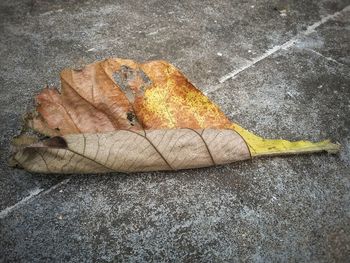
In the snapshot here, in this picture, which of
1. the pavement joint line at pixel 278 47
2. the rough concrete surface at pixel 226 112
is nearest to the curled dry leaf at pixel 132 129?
the rough concrete surface at pixel 226 112

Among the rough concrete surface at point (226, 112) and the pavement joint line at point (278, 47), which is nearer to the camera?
the rough concrete surface at point (226, 112)

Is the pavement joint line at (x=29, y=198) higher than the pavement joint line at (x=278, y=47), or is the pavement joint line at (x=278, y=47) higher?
the pavement joint line at (x=278, y=47)

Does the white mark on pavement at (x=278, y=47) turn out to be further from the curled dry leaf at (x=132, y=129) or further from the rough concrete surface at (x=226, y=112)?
the curled dry leaf at (x=132, y=129)

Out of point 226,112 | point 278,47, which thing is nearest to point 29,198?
point 226,112

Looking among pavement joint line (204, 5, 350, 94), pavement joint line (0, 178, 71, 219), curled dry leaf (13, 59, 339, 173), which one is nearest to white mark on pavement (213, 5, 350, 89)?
pavement joint line (204, 5, 350, 94)

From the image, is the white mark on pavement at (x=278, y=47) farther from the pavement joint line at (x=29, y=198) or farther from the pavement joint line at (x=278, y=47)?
the pavement joint line at (x=29, y=198)
